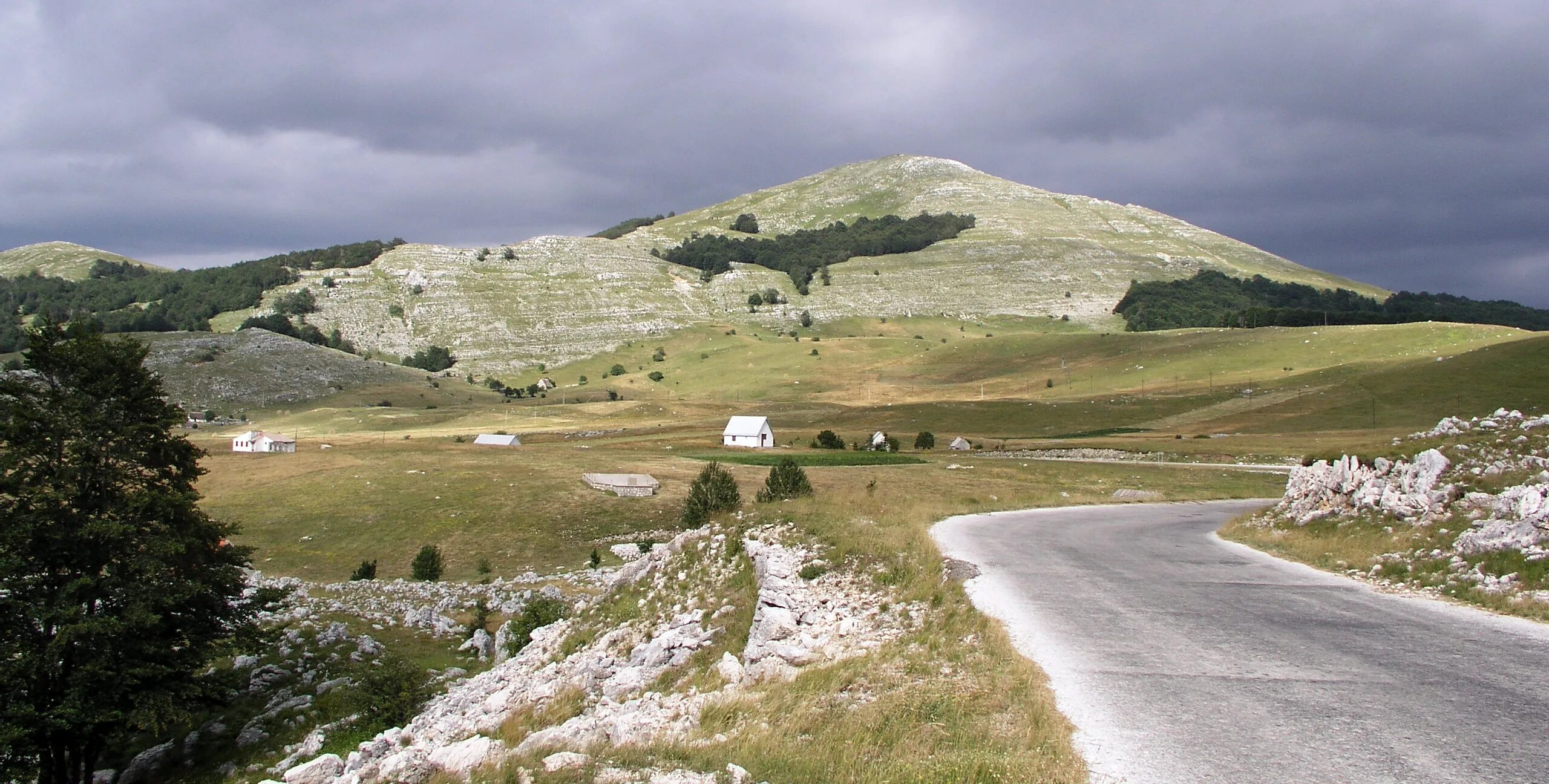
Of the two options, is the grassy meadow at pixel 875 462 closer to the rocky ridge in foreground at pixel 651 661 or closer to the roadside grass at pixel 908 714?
the roadside grass at pixel 908 714

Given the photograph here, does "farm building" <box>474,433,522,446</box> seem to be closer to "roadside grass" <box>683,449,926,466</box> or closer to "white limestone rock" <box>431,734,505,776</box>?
"roadside grass" <box>683,449,926,466</box>

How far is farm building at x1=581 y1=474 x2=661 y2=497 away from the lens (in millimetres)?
51438

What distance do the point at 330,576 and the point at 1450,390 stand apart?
10708 centimetres

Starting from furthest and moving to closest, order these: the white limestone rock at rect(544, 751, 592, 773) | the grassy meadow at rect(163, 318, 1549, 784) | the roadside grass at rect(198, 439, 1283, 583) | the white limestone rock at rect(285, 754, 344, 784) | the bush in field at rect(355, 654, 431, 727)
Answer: the roadside grass at rect(198, 439, 1283, 583) → the bush in field at rect(355, 654, 431, 727) → the white limestone rock at rect(285, 754, 344, 784) → the grassy meadow at rect(163, 318, 1549, 784) → the white limestone rock at rect(544, 751, 592, 773)

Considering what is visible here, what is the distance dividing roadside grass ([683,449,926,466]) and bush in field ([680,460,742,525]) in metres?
26.6

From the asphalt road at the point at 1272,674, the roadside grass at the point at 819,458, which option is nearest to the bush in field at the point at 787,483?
the asphalt road at the point at 1272,674

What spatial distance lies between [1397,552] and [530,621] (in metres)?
21.3

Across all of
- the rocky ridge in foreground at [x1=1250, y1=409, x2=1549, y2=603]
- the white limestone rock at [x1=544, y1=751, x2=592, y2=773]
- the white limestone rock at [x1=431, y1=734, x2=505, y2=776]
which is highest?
the rocky ridge in foreground at [x1=1250, y1=409, x2=1549, y2=603]

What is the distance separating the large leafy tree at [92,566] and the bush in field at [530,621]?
671 cm

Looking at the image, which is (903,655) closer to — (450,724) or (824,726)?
(824,726)

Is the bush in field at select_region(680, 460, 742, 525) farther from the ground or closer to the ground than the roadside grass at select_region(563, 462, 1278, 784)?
closer to the ground

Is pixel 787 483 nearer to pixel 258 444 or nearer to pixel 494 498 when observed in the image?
pixel 494 498

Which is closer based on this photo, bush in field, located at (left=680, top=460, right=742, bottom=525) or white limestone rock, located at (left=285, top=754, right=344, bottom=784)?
white limestone rock, located at (left=285, top=754, right=344, bottom=784)

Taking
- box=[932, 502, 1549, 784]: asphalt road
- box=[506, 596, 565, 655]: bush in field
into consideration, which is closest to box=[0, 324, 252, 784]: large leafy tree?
box=[506, 596, 565, 655]: bush in field
